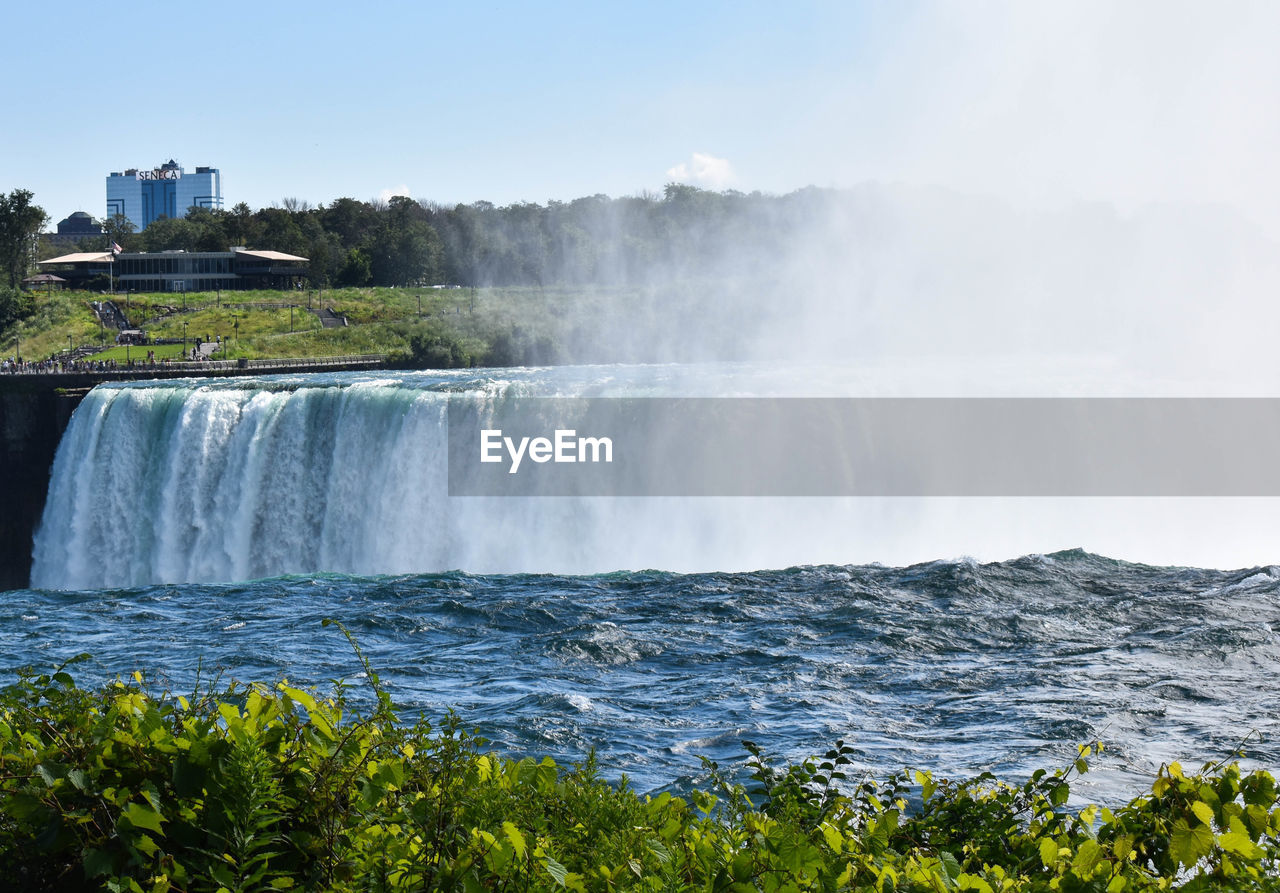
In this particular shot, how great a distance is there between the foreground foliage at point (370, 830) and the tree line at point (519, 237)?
211ft

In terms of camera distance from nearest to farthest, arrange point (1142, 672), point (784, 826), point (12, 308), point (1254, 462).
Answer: point (784, 826), point (1142, 672), point (1254, 462), point (12, 308)

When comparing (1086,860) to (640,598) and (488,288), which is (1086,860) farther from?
(488,288)

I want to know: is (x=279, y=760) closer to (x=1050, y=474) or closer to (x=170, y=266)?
(x=1050, y=474)

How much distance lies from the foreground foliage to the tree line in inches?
2538

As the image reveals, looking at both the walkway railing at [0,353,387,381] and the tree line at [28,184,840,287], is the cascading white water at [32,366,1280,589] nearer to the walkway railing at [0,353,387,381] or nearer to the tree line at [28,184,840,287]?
the walkway railing at [0,353,387,381]

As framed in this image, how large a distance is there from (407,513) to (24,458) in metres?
18.0

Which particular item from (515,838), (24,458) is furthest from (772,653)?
(24,458)

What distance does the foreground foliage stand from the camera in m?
3.94

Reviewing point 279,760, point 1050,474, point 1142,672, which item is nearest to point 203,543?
point 1050,474

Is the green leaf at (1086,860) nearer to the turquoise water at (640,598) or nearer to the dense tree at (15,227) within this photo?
the turquoise water at (640,598)

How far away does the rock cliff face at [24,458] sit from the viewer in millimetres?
41438

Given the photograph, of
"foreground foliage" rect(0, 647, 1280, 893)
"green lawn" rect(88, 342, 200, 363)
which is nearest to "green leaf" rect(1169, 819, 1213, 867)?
"foreground foliage" rect(0, 647, 1280, 893)

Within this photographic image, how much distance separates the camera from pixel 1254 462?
30.3m

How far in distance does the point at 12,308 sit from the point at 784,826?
88118 millimetres
